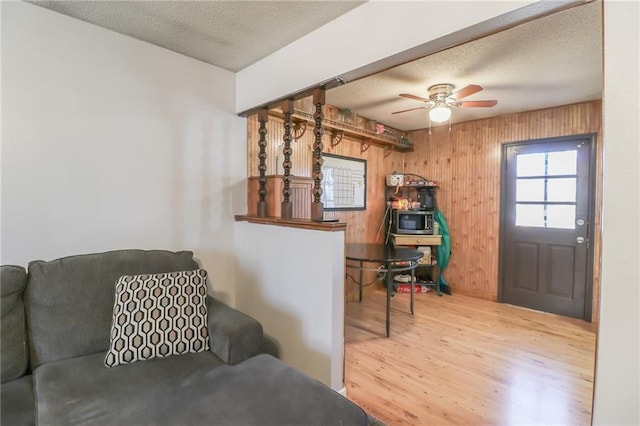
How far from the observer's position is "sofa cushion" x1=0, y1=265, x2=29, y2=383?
56.6 inches

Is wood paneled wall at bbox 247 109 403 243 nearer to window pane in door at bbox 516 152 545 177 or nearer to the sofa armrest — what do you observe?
the sofa armrest

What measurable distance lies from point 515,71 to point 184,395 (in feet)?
10.9

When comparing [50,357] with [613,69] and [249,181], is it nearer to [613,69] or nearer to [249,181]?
[249,181]

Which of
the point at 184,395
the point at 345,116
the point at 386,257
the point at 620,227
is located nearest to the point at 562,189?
the point at 386,257

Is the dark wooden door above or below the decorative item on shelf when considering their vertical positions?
below

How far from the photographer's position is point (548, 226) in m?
3.68

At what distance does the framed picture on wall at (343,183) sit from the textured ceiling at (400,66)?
852mm

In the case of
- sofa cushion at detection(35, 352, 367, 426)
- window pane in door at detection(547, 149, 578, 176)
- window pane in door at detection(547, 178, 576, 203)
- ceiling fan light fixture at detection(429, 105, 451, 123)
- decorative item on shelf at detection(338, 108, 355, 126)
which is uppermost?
decorative item on shelf at detection(338, 108, 355, 126)

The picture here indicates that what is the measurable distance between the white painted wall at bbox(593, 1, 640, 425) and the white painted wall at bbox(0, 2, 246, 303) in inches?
98.3

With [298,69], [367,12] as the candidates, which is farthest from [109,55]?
→ [367,12]

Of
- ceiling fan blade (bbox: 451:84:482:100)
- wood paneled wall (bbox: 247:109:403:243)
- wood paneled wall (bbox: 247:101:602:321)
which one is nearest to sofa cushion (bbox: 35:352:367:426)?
wood paneled wall (bbox: 247:109:403:243)

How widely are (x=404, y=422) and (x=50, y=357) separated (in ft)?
6.34

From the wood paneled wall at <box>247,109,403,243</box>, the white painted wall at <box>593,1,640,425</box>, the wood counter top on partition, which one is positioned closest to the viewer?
the white painted wall at <box>593,1,640,425</box>

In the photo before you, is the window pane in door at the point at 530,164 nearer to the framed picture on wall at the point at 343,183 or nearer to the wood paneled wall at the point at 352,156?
the wood paneled wall at the point at 352,156
